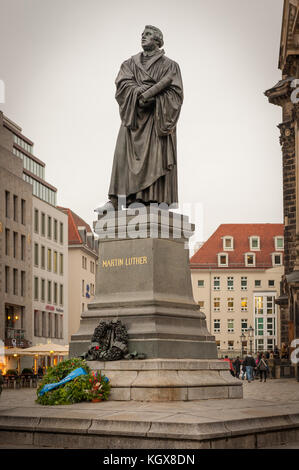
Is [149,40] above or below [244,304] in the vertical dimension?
above

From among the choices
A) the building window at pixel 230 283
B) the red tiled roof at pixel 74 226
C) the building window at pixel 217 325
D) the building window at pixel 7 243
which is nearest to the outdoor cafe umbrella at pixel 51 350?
the building window at pixel 7 243

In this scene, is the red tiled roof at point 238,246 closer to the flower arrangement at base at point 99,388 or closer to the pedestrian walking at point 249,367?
the pedestrian walking at point 249,367

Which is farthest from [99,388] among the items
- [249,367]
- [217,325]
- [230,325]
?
[230,325]

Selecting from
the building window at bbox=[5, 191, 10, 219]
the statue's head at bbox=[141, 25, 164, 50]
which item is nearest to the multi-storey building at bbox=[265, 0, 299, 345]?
the building window at bbox=[5, 191, 10, 219]

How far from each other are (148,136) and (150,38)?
5.49 ft

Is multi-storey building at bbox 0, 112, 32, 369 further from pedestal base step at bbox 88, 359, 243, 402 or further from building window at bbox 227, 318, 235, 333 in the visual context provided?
pedestal base step at bbox 88, 359, 243, 402

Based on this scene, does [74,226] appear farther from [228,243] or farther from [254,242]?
[254,242]

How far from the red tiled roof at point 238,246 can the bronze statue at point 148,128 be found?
90948mm

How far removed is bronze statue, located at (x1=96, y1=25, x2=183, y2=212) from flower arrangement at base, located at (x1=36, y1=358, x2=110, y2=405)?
2973mm

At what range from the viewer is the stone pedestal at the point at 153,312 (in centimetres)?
1105

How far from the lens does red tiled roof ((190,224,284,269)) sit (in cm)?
10681

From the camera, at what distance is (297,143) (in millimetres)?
41844

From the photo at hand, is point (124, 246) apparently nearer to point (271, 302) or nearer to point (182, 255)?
point (182, 255)

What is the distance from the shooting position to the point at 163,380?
429 inches
